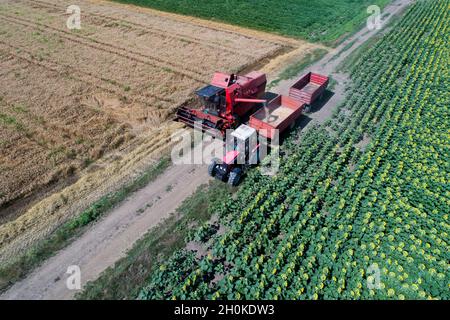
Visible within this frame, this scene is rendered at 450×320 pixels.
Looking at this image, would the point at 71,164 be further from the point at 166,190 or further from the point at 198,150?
the point at 198,150

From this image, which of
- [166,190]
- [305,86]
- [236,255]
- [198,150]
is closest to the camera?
[236,255]

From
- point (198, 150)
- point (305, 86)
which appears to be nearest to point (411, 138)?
point (305, 86)

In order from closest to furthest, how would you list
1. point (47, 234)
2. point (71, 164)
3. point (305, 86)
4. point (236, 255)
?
point (236, 255) → point (47, 234) → point (71, 164) → point (305, 86)

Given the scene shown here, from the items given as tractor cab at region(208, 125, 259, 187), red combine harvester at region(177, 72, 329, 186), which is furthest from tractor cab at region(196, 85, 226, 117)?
tractor cab at region(208, 125, 259, 187)

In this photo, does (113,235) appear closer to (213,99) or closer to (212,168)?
(212,168)

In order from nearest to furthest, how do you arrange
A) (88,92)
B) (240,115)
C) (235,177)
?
(235,177), (240,115), (88,92)

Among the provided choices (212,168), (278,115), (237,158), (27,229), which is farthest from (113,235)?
(278,115)

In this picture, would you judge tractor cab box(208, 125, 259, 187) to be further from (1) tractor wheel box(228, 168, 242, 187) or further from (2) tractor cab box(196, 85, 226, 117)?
(2) tractor cab box(196, 85, 226, 117)
